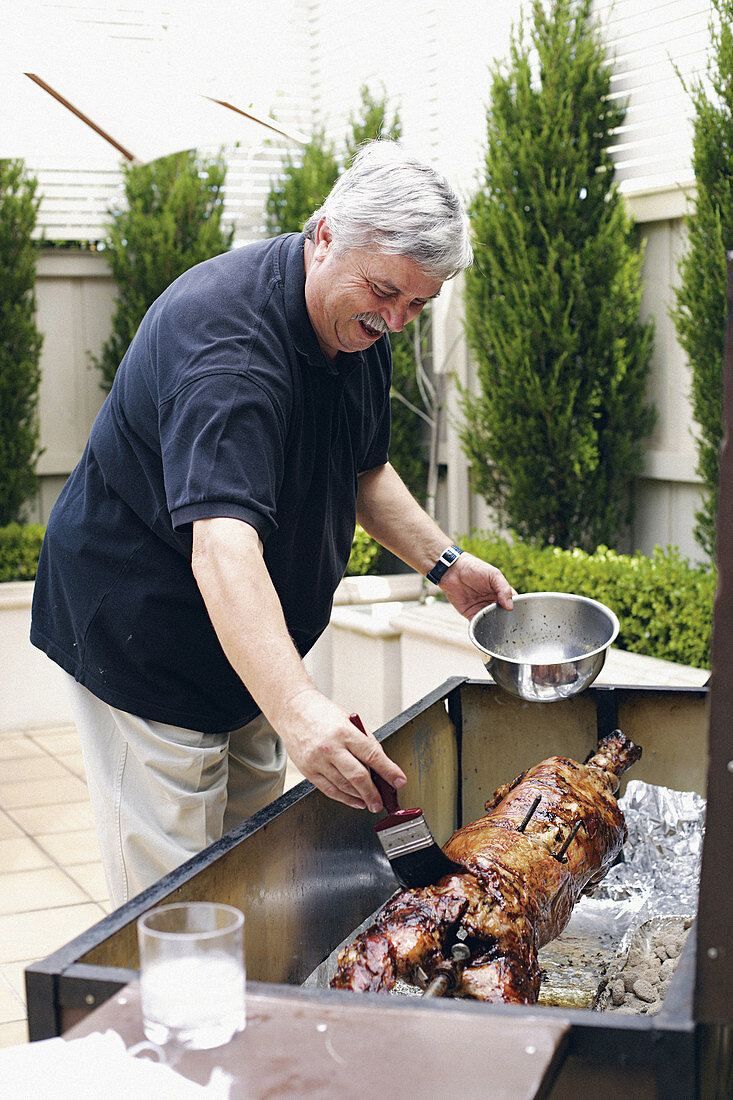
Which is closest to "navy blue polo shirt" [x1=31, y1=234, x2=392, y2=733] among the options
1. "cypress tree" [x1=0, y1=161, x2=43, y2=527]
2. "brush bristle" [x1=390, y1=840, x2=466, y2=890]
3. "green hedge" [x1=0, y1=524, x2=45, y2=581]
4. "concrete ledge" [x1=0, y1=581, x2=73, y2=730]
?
"brush bristle" [x1=390, y1=840, x2=466, y2=890]

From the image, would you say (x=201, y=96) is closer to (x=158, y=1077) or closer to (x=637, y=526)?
(x=637, y=526)

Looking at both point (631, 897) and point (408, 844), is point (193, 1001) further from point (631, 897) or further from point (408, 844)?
point (631, 897)

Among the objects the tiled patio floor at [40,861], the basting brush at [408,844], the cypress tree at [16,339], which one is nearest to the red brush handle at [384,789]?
the basting brush at [408,844]

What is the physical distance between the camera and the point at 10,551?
584 cm

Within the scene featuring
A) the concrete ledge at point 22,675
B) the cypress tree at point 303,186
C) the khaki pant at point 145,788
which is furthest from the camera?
the cypress tree at point 303,186

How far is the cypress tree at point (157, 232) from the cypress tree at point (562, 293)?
195 centimetres

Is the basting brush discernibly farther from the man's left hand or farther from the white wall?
the white wall

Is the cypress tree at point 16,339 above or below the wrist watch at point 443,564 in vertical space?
above

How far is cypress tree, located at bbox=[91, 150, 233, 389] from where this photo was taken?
20.8 feet

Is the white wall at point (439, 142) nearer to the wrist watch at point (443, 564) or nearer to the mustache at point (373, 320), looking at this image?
the wrist watch at point (443, 564)

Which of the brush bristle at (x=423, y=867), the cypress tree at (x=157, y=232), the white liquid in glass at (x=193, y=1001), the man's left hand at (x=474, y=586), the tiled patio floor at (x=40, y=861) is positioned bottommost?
the tiled patio floor at (x=40, y=861)

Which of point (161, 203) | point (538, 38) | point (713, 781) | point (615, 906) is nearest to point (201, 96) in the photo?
point (538, 38)

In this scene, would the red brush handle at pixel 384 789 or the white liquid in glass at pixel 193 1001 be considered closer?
the white liquid in glass at pixel 193 1001

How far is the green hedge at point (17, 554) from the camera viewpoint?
582 cm
